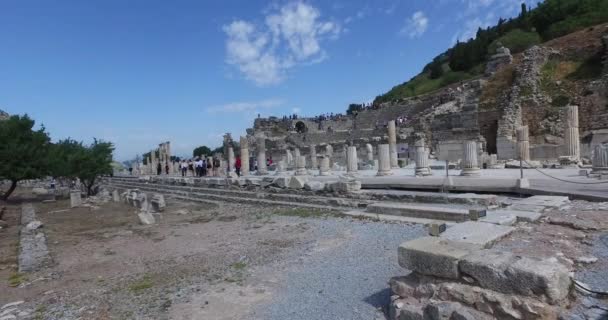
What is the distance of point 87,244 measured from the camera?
935 centimetres

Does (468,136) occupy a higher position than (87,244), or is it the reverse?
(468,136)

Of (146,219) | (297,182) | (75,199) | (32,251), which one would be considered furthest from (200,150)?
(32,251)

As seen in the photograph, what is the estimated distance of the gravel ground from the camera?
4.07 metres

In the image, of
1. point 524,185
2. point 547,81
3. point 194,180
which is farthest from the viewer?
point 547,81

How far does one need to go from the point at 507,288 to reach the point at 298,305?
86.6 inches

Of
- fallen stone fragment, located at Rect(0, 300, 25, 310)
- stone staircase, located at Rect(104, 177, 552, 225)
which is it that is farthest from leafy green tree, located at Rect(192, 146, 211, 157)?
fallen stone fragment, located at Rect(0, 300, 25, 310)

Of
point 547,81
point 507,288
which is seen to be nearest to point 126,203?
point 507,288

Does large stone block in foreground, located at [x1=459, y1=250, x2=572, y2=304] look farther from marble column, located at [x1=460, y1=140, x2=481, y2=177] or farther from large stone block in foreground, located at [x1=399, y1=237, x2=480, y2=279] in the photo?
marble column, located at [x1=460, y1=140, x2=481, y2=177]

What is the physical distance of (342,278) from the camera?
4930 millimetres

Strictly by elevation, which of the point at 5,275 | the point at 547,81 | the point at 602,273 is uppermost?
→ the point at 547,81

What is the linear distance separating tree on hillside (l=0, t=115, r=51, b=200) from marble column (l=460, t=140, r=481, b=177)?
25.4 m

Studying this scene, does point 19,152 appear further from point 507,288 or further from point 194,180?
point 507,288

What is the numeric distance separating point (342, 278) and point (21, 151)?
86.0ft

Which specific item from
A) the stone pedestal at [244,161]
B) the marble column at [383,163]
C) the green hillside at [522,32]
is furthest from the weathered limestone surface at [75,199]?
the green hillside at [522,32]
